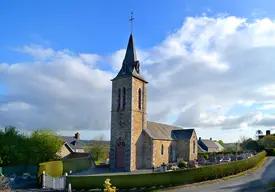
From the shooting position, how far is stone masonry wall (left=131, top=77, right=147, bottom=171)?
102 feet

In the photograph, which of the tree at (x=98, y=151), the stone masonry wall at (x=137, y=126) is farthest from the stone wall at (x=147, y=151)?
the tree at (x=98, y=151)

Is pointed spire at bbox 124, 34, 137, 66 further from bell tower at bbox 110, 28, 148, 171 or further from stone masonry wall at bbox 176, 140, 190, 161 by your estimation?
stone masonry wall at bbox 176, 140, 190, 161

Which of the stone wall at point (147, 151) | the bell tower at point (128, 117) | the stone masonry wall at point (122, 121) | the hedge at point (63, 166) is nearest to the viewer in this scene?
the hedge at point (63, 166)

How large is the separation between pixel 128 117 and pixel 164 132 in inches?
369

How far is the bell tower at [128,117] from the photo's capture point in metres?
30.9

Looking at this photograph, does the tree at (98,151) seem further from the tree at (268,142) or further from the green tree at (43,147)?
the tree at (268,142)

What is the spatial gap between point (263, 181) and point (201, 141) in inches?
2143

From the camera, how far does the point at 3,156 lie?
28.0 metres

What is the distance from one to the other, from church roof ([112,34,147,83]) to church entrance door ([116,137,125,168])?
852 cm

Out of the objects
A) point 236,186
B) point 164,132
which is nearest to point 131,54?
point 164,132

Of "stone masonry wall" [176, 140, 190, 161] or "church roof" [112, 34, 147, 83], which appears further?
"stone masonry wall" [176, 140, 190, 161]

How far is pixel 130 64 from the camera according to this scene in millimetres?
33750

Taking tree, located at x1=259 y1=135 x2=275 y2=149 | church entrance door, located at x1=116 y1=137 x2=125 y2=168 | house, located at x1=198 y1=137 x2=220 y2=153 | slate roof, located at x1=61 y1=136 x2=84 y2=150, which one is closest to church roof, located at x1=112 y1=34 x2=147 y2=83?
church entrance door, located at x1=116 y1=137 x2=125 y2=168

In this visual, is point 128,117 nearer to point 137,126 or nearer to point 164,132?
point 137,126
